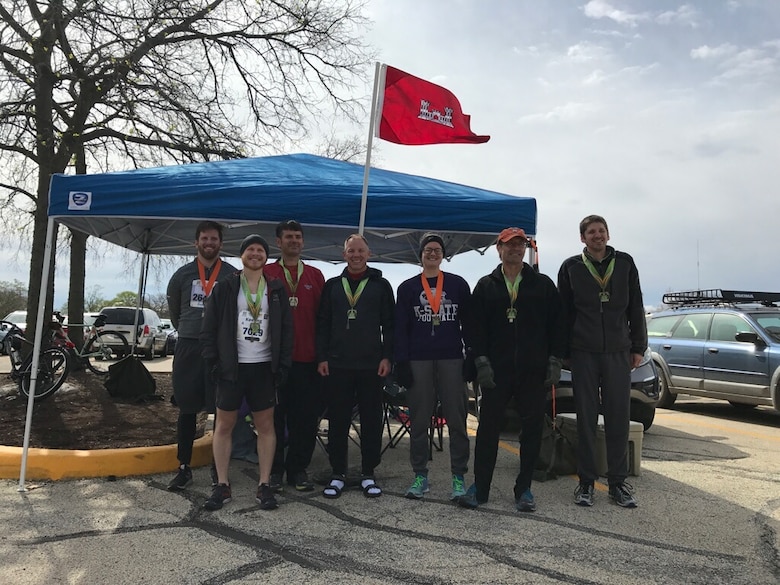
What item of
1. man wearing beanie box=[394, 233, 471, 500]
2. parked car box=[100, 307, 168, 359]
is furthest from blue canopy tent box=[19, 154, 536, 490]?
parked car box=[100, 307, 168, 359]

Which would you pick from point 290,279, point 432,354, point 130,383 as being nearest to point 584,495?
point 432,354

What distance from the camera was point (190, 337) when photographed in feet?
14.8

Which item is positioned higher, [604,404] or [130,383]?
[604,404]

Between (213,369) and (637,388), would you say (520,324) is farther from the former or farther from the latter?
(637,388)

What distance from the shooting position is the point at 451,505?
13.7ft

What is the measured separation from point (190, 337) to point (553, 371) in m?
2.73

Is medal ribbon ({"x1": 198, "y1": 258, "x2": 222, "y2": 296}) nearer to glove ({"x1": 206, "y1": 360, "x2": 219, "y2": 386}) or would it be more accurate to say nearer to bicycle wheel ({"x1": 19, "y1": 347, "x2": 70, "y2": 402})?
glove ({"x1": 206, "y1": 360, "x2": 219, "y2": 386})

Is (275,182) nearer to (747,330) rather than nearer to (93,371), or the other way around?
(93,371)

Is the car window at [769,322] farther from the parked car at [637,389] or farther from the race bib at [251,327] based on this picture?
the race bib at [251,327]

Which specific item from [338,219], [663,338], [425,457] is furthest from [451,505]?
[663,338]

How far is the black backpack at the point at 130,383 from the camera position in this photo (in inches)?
293

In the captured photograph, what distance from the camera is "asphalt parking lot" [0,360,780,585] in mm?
3025

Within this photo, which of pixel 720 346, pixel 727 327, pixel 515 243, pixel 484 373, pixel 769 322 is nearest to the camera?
pixel 484 373

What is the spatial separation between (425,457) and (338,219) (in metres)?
2.06
